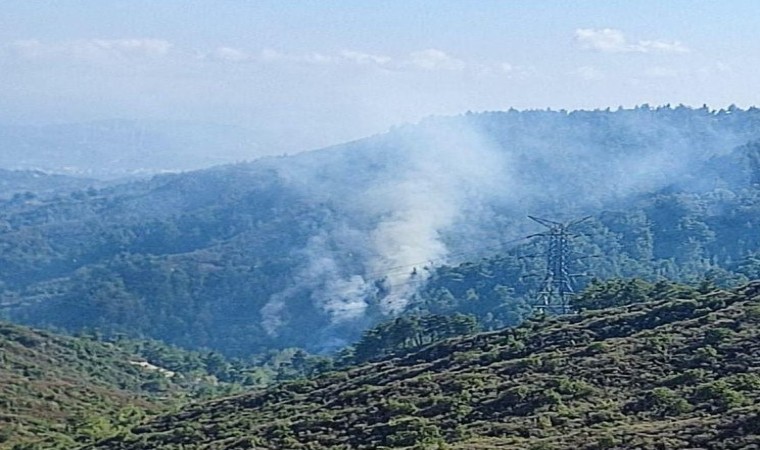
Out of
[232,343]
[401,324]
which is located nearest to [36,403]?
[401,324]

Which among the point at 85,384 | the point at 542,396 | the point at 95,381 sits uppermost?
the point at 542,396

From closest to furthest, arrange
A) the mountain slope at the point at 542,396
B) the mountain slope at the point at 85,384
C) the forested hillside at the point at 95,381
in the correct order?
the mountain slope at the point at 542,396
the mountain slope at the point at 85,384
the forested hillside at the point at 95,381

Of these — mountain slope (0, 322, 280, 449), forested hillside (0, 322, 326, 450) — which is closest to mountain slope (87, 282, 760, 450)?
forested hillside (0, 322, 326, 450)

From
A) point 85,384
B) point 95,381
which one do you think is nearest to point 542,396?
point 85,384

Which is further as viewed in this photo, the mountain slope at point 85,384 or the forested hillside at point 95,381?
the forested hillside at point 95,381

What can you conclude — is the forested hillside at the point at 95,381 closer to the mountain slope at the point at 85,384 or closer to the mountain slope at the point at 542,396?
the mountain slope at the point at 85,384

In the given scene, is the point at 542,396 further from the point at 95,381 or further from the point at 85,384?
the point at 95,381

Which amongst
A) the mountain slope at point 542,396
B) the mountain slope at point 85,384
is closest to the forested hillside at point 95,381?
the mountain slope at point 85,384

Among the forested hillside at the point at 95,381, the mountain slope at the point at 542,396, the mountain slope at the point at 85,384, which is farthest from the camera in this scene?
the forested hillside at the point at 95,381

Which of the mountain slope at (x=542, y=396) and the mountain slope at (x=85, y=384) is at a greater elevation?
the mountain slope at (x=542, y=396)
